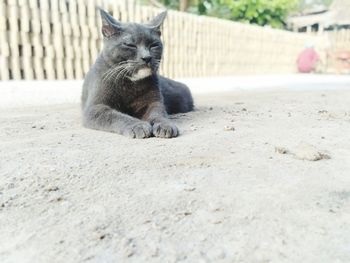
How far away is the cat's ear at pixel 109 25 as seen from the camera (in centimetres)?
312

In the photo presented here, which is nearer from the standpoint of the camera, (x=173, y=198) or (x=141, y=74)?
(x=173, y=198)

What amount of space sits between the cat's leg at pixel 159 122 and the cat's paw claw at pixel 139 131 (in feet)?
0.16

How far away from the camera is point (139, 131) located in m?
2.70

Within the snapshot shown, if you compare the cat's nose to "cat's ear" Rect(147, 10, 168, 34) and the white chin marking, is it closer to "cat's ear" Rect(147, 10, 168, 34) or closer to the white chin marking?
the white chin marking

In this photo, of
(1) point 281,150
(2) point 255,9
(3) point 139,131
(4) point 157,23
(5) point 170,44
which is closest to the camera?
(1) point 281,150

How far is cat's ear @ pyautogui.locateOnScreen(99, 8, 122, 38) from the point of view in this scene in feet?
10.2

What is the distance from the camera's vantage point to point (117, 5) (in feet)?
24.3

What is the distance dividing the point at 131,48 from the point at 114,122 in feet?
1.95

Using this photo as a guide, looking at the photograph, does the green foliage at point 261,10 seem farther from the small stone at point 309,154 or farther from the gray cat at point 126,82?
the small stone at point 309,154

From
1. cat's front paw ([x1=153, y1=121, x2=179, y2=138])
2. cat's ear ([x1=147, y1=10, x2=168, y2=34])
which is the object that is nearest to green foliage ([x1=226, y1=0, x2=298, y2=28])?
cat's ear ([x1=147, y1=10, x2=168, y2=34])

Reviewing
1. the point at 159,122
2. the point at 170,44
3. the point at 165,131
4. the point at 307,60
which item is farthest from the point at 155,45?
the point at 307,60

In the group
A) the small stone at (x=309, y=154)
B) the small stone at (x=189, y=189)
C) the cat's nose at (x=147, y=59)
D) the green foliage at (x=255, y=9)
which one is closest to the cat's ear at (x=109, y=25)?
the cat's nose at (x=147, y=59)

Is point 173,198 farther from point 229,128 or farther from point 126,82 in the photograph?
point 126,82

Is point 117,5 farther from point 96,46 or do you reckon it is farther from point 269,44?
point 269,44
